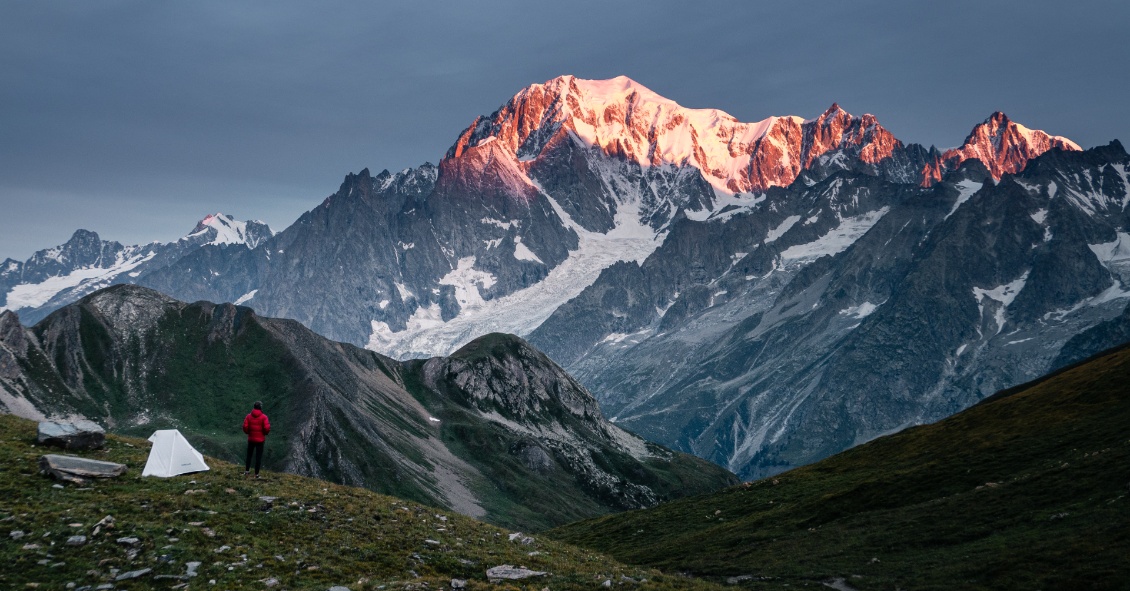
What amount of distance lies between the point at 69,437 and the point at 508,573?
25.9 metres

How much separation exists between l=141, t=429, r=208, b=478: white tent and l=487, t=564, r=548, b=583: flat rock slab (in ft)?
58.6

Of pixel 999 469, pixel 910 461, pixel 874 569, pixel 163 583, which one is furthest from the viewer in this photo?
pixel 910 461

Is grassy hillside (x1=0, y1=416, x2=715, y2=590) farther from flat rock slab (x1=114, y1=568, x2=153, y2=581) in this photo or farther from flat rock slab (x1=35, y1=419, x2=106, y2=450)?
flat rock slab (x1=35, y1=419, x2=106, y2=450)

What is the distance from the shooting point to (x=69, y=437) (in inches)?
1901

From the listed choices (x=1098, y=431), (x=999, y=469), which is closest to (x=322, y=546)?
(x=999, y=469)

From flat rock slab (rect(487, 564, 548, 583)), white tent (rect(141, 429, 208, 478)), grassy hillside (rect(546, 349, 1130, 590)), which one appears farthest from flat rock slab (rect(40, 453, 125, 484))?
grassy hillside (rect(546, 349, 1130, 590))

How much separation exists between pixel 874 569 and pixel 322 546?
33.4m

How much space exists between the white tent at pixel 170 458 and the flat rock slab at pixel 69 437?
3.81m

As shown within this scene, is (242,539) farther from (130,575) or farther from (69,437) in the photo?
(69,437)

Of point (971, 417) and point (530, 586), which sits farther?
point (971, 417)

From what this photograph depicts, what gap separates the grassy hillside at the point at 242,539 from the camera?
112 ft

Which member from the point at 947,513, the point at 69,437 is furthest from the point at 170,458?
the point at 947,513

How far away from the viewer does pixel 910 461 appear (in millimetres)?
93062

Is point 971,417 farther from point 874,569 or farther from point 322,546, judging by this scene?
point 322,546
